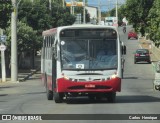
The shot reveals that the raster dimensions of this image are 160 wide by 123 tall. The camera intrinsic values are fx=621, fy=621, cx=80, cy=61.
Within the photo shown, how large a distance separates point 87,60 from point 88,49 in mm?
455

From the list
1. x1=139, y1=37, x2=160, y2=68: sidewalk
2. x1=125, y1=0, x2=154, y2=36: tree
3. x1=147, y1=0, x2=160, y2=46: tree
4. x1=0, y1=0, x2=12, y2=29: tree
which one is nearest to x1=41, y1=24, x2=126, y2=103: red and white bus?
x1=0, y1=0, x2=12, y2=29: tree

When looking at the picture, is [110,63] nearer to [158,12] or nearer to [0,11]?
[0,11]

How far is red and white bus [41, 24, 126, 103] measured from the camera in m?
24.0

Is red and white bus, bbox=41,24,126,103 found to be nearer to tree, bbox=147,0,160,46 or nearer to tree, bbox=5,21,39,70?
tree, bbox=147,0,160,46

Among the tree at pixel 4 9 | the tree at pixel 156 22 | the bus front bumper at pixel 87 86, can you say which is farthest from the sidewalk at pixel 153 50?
the bus front bumper at pixel 87 86

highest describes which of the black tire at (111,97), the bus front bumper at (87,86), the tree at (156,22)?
the tree at (156,22)

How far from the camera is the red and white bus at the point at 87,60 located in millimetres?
24016

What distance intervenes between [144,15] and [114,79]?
30.7 m

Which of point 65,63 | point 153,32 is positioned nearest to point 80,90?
point 65,63

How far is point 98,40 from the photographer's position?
24.4 meters

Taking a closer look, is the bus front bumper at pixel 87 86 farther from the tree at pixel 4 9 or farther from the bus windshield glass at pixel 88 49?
the tree at pixel 4 9

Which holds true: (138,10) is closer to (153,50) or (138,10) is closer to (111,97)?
(111,97)

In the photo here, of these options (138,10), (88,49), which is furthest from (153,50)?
(88,49)

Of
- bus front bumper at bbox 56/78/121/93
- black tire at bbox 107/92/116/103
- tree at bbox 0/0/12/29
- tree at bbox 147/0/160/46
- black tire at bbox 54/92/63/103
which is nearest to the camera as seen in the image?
bus front bumper at bbox 56/78/121/93
